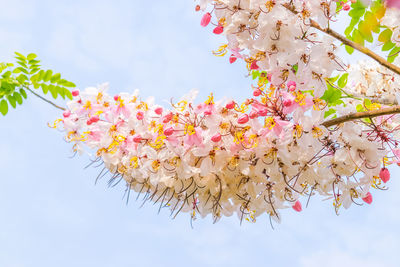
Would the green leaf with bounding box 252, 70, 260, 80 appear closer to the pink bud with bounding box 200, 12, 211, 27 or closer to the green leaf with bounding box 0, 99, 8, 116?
the pink bud with bounding box 200, 12, 211, 27

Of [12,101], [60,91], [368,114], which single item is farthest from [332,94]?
[12,101]

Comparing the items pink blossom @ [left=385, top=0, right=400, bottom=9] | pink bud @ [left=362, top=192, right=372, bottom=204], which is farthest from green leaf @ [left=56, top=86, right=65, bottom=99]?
pink blossom @ [left=385, top=0, right=400, bottom=9]

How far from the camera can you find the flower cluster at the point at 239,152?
2.84m

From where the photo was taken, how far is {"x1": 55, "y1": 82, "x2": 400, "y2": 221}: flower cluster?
284 cm

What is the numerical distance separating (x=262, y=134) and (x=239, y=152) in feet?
0.59

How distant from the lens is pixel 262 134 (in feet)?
9.29

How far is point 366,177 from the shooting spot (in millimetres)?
3102

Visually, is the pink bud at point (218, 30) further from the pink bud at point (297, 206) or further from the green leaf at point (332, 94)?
the pink bud at point (297, 206)

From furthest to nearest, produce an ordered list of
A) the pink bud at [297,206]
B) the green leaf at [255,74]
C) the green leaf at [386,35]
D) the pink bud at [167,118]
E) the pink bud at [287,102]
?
the green leaf at [255,74]
the green leaf at [386,35]
the pink bud at [297,206]
the pink bud at [167,118]
the pink bud at [287,102]

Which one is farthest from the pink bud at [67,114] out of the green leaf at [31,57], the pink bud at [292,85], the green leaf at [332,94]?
the green leaf at [332,94]

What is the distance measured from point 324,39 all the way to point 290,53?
0.35m

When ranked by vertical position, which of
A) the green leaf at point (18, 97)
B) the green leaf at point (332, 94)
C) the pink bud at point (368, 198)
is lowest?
the pink bud at point (368, 198)

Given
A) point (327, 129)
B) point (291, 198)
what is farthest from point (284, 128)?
point (291, 198)

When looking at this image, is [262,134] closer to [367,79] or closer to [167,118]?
[167,118]
